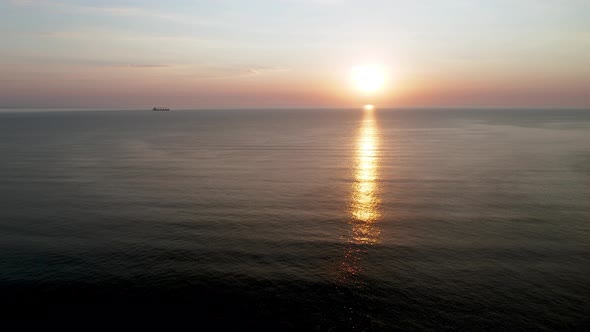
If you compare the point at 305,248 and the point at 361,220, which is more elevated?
the point at 361,220

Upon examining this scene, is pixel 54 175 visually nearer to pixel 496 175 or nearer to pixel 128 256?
pixel 128 256

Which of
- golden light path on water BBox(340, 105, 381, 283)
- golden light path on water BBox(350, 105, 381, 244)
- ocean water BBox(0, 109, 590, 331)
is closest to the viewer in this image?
ocean water BBox(0, 109, 590, 331)

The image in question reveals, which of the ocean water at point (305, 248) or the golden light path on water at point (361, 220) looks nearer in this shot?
the ocean water at point (305, 248)

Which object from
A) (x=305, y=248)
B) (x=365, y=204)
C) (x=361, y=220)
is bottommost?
(x=305, y=248)

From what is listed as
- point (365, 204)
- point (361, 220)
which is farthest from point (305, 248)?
point (365, 204)

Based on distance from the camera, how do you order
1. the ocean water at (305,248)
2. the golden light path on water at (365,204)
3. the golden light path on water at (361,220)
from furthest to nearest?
the golden light path on water at (365,204) → the golden light path on water at (361,220) → the ocean water at (305,248)

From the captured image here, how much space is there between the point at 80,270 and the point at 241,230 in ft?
90.1

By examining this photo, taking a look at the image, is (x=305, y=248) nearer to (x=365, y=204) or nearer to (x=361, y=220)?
(x=361, y=220)

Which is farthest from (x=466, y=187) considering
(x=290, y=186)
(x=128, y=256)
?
(x=128, y=256)

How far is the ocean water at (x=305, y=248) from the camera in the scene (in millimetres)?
50188

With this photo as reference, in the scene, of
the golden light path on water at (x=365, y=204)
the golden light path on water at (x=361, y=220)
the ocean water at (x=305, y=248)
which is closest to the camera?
the ocean water at (x=305, y=248)

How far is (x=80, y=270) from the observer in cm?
5922

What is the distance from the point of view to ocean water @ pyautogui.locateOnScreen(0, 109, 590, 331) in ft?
165

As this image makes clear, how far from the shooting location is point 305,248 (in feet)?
218
